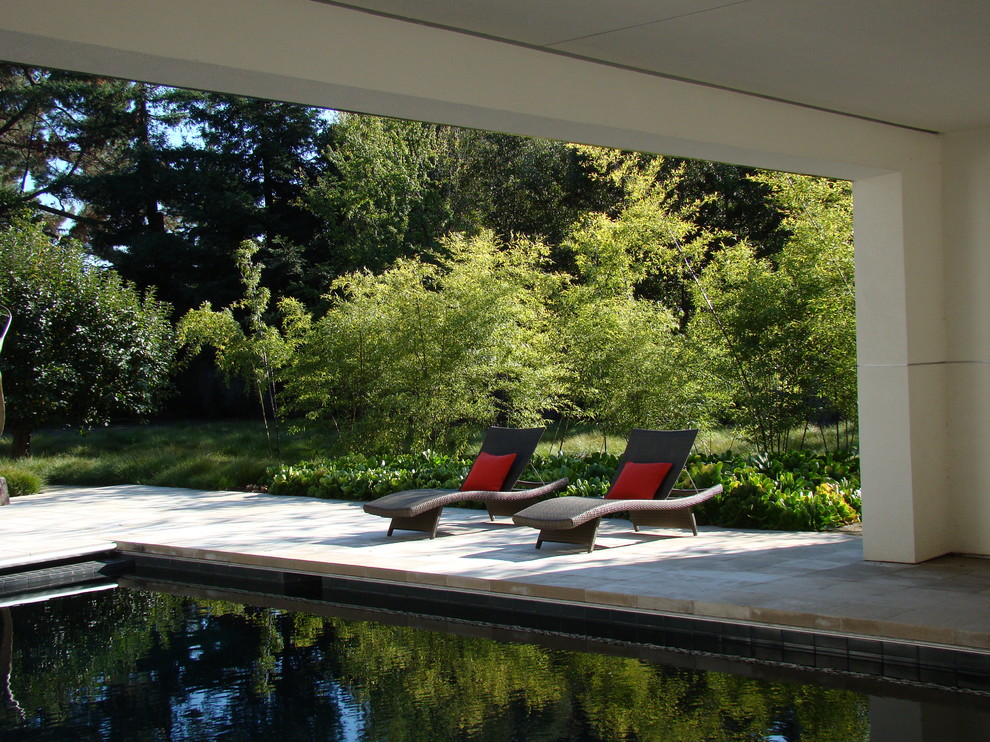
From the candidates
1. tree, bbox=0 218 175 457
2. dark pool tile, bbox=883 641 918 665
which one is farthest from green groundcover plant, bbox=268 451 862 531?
tree, bbox=0 218 175 457

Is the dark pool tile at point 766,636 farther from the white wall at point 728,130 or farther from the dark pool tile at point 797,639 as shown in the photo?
the white wall at point 728,130

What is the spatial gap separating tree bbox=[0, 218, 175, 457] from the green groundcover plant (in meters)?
3.60

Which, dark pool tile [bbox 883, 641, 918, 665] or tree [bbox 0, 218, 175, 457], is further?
tree [bbox 0, 218, 175, 457]

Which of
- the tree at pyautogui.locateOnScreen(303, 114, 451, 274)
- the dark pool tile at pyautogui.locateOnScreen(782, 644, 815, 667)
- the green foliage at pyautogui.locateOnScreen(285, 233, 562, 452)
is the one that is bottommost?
the dark pool tile at pyautogui.locateOnScreen(782, 644, 815, 667)

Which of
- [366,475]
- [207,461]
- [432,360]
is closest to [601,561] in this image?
[366,475]

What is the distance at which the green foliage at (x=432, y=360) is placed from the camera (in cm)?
1132

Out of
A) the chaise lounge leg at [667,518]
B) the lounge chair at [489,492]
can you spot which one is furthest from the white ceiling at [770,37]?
the lounge chair at [489,492]

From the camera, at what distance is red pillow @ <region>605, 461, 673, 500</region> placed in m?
7.20

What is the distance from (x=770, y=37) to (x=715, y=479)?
4.87m

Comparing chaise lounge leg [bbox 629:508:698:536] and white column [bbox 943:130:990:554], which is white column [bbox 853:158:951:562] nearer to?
white column [bbox 943:130:990:554]

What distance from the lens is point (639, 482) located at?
23.8ft

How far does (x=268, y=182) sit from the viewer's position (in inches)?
1004

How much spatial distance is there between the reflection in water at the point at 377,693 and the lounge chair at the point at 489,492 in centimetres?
170

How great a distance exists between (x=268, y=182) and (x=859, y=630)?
23.1 metres
